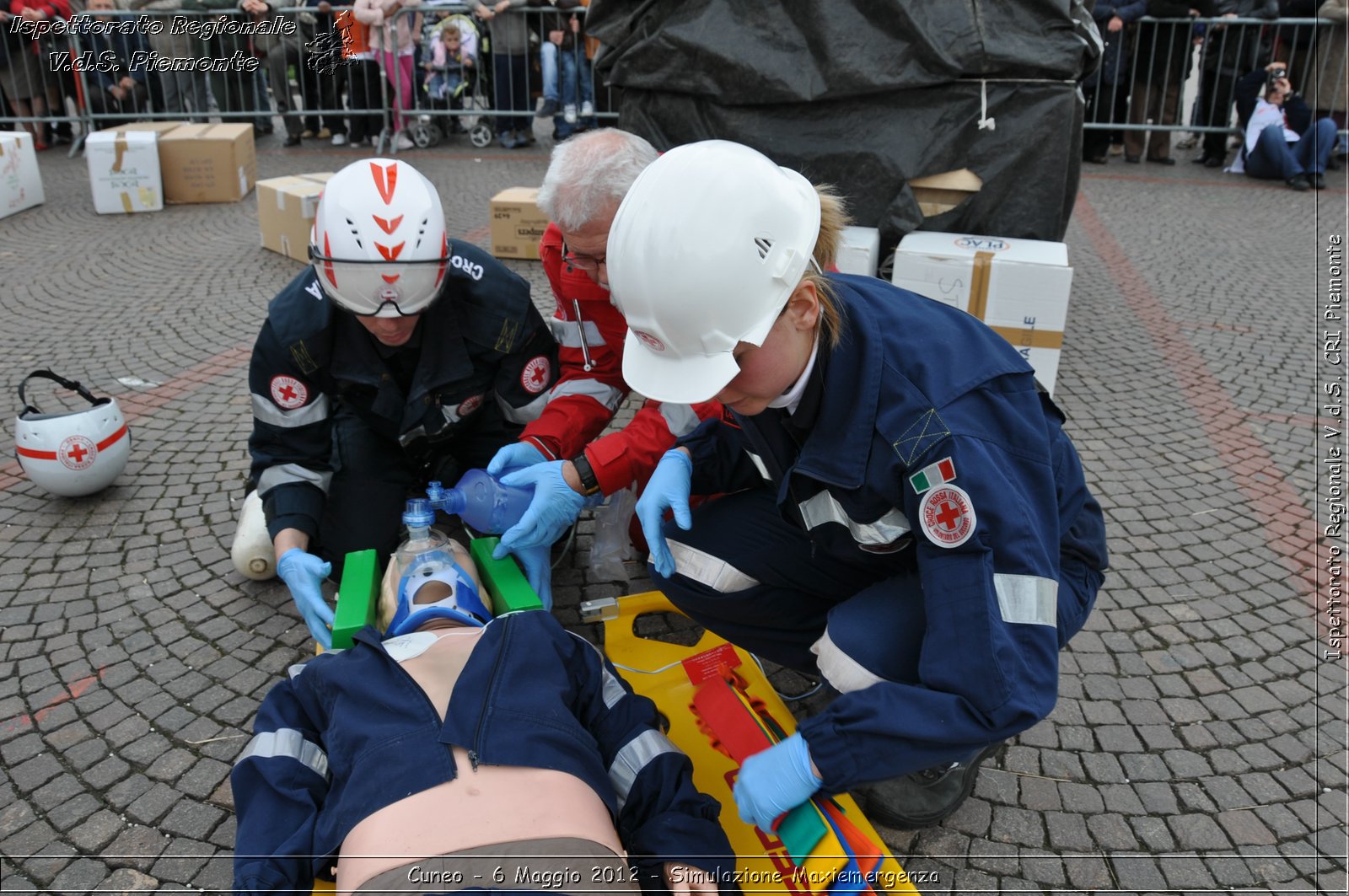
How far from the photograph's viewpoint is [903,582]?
7.31 feet

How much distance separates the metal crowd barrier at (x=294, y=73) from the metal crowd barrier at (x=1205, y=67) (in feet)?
17.9

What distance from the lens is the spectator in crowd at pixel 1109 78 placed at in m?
9.79

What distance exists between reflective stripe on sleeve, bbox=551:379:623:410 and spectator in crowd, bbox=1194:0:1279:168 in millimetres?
9482

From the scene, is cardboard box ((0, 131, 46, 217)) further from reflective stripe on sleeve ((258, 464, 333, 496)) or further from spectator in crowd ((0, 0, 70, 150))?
reflective stripe on sleeve ((258, 464, 333, 496))

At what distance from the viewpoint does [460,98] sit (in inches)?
437

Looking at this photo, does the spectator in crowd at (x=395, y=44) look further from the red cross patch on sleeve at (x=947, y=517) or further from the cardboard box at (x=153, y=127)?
the red cross patch on sleeve at (x=947, y=517)

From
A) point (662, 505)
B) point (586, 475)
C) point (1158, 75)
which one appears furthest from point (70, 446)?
point (1158, 75)

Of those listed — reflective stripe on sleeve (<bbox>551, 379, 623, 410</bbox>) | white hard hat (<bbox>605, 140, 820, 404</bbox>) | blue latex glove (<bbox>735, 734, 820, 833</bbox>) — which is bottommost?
blue latex glove (<bbox>735, 734, 820, 833</bbox>)

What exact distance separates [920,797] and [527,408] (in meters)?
1.88

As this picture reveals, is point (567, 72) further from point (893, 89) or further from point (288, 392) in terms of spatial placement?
point (288, 392)

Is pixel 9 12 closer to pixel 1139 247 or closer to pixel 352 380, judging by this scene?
pixel 352 380

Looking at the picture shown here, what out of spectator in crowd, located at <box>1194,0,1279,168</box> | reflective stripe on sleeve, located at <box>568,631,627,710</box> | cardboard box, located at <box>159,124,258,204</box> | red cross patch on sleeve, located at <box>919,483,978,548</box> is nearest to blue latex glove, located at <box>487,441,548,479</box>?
reflective stripe on sleeve, located at <box>568,631,627,710</box>

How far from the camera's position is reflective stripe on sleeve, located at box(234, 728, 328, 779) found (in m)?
2.12

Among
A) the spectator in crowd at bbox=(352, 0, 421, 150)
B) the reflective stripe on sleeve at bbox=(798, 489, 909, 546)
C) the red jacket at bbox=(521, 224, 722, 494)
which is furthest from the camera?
the spectator in crowd at bbox=(352, 0, 421, 150)
